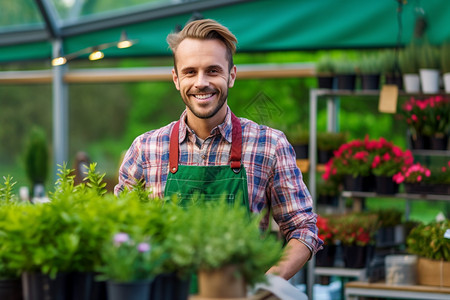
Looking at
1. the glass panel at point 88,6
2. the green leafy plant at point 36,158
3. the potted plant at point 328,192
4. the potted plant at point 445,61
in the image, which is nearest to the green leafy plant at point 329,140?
the potted plant at point 328,192

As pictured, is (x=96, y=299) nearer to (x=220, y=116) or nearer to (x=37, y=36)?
(x=220, y=116)

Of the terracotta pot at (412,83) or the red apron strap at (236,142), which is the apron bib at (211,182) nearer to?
the red apron strap at (236,142)

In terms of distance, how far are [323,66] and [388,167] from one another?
38.0 inches

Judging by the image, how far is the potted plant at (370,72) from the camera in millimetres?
5359

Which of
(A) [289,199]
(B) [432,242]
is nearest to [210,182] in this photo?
(A) [289,199]

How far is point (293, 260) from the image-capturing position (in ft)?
6.37

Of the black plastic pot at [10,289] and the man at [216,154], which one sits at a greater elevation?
the man at [216,154]

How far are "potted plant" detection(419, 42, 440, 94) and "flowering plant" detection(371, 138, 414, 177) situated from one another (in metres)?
0.45

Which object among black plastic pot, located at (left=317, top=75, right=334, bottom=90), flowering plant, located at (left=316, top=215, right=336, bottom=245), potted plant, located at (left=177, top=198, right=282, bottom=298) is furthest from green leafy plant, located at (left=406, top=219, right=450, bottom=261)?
potted plant, located at (left=177, top=198, right=282, bottom=298)

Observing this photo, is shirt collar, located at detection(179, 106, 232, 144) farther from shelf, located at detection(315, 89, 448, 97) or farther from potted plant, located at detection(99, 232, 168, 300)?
shelf, located at detection(315, 89, 448, 97)

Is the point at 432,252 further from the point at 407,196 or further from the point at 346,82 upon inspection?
the point at 346,82

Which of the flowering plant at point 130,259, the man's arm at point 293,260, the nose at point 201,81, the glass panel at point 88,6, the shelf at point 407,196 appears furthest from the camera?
the glass panel at point 88,6

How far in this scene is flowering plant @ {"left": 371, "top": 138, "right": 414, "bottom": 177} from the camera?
504 centimetres

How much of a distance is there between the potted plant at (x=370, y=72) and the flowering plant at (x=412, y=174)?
70cm
